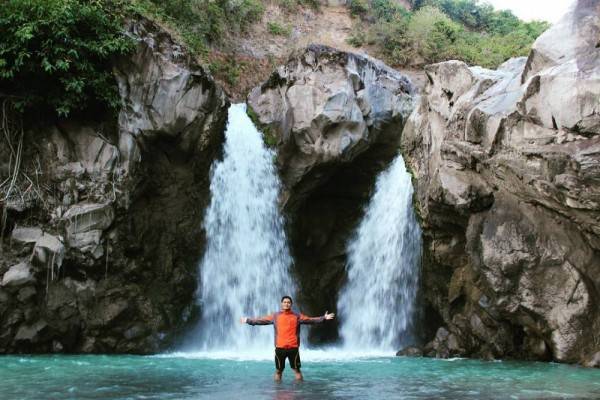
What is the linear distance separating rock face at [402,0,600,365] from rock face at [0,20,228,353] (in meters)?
7.48

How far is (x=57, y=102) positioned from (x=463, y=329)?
42.3 ft

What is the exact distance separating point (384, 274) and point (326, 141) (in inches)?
190

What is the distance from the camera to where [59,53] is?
1672cm

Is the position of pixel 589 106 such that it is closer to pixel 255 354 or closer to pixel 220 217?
pixel 255 354

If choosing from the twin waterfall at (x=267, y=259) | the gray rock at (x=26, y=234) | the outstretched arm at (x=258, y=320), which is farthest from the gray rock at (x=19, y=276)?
the outstretched arm at (x=258, y=320)

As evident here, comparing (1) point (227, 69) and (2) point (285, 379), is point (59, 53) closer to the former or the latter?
(2) point (285, 379)

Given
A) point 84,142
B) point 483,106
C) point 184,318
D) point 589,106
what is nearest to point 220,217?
point 184,318

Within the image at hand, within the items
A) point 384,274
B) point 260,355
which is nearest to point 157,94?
point 260,355

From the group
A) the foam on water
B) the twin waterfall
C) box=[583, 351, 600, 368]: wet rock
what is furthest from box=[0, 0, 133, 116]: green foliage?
box=[583, 351, 600, 368]: wet rock

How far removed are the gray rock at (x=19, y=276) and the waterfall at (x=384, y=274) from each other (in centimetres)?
1004

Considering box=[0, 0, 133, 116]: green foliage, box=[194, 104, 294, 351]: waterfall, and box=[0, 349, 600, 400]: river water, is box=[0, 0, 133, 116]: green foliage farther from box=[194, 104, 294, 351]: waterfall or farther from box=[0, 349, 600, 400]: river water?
box=[0, 349, 600, 400]: river water

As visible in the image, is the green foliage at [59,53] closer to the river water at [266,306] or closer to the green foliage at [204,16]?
the green foliage at [204,16]

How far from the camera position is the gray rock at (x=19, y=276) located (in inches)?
618

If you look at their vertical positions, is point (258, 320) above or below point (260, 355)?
above
